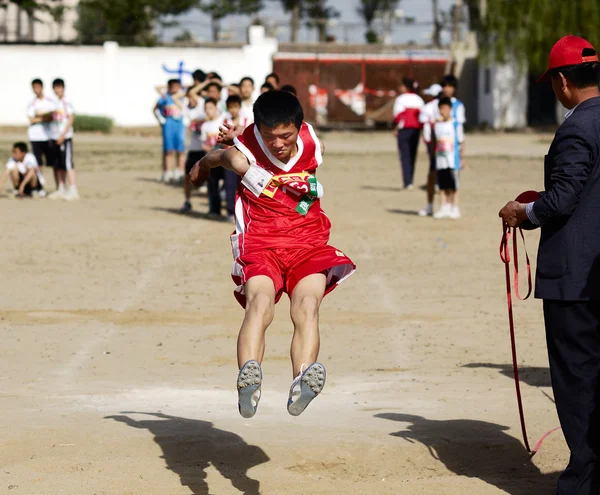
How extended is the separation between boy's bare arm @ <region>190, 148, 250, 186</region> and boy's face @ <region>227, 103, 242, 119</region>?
9531 millimetres

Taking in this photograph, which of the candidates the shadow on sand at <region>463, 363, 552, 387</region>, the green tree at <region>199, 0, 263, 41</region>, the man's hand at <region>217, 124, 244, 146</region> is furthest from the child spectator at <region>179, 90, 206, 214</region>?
the green tree at <region>199, 0, 263, 41</region>

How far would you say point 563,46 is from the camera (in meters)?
5.40

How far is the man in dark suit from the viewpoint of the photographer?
17.3ft

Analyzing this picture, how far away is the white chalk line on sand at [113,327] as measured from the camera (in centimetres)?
846

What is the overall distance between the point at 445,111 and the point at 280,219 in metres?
10.6

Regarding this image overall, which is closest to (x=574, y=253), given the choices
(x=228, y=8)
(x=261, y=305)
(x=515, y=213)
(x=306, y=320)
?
(x=515, y=213)

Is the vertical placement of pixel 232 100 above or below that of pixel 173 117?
above

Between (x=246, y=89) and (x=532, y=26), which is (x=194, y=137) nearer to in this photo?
(x=246, y=89)

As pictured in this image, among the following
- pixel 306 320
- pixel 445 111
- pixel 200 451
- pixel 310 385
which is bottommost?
pixel 200 451

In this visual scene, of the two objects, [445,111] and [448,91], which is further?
[448,91]

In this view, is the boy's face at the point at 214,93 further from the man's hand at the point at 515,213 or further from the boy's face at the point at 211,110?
the man's hand at the point at 515,213

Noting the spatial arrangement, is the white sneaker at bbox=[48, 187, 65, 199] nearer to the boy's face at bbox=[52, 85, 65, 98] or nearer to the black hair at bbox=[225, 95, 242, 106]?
the boy's face at bbox=[52, 85, 65, 98]

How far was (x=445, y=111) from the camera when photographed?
1642 cm

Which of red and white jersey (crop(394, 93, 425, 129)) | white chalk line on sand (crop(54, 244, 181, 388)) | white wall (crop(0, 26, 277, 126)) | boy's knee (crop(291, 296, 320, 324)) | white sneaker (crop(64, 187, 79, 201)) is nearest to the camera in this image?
boy's knee (crop(291, 296, 320, 324))
